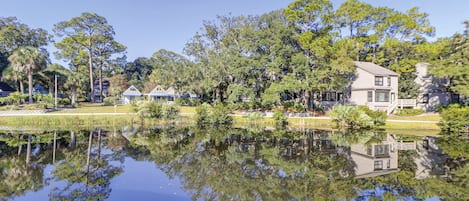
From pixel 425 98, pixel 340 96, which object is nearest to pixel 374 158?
pixel 340 96

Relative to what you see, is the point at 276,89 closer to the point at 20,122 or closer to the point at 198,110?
the point at 198,110

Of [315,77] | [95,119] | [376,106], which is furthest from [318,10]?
[95,119]

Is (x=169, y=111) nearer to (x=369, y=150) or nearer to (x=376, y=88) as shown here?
(x=369, y=150)

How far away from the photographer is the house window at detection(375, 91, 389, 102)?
3541 cm

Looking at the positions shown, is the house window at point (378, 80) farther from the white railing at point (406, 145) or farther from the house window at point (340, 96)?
the white railing at point (406, 145)

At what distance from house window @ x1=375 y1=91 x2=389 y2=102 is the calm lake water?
51.6 ft

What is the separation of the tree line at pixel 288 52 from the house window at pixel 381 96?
3.46 meters

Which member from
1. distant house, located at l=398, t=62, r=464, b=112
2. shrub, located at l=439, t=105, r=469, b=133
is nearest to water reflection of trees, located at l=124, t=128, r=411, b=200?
shrub, located at l=439, t=105, r=469, b=133

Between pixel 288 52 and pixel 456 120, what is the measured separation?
1832 centimetres

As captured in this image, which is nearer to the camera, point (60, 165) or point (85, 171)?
point (85, 171)

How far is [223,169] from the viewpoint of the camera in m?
12.4

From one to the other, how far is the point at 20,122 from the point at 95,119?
7000mm

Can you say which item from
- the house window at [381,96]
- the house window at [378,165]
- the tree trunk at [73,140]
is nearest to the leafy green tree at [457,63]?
the house window at [381,96]

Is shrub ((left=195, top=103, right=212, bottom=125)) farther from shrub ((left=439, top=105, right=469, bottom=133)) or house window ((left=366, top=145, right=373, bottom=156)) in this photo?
shrub ((left=439, top=105, right=469, bottom=133))
